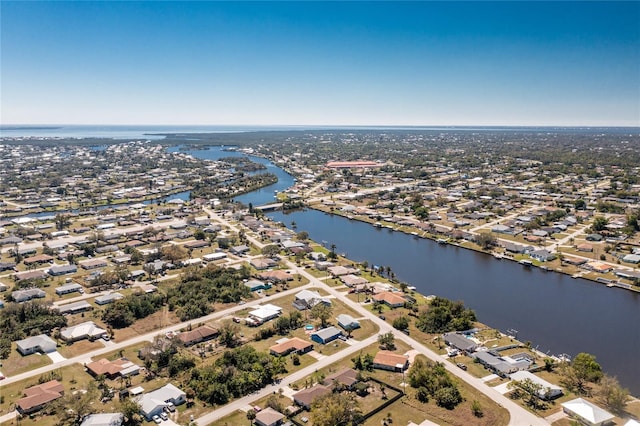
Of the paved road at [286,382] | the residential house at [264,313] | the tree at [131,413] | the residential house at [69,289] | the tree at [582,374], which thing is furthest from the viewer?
the residential house at [69,289]

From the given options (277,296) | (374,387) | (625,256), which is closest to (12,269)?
(277,296)

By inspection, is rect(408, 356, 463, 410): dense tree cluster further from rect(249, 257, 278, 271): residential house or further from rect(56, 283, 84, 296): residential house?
rect(56, 283, 84, 296): residential house

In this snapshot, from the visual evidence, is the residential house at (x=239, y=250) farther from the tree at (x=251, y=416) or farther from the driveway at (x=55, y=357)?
the tree at (x=251, y=416)

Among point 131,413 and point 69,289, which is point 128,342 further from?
point 69,289

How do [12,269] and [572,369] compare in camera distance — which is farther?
[12,269]

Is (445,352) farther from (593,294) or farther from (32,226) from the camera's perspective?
(32,226)

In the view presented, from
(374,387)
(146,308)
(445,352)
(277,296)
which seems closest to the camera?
(374,387)

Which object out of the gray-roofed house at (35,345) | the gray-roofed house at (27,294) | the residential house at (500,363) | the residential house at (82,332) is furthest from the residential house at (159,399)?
the gray-roofed house at (27,294)
